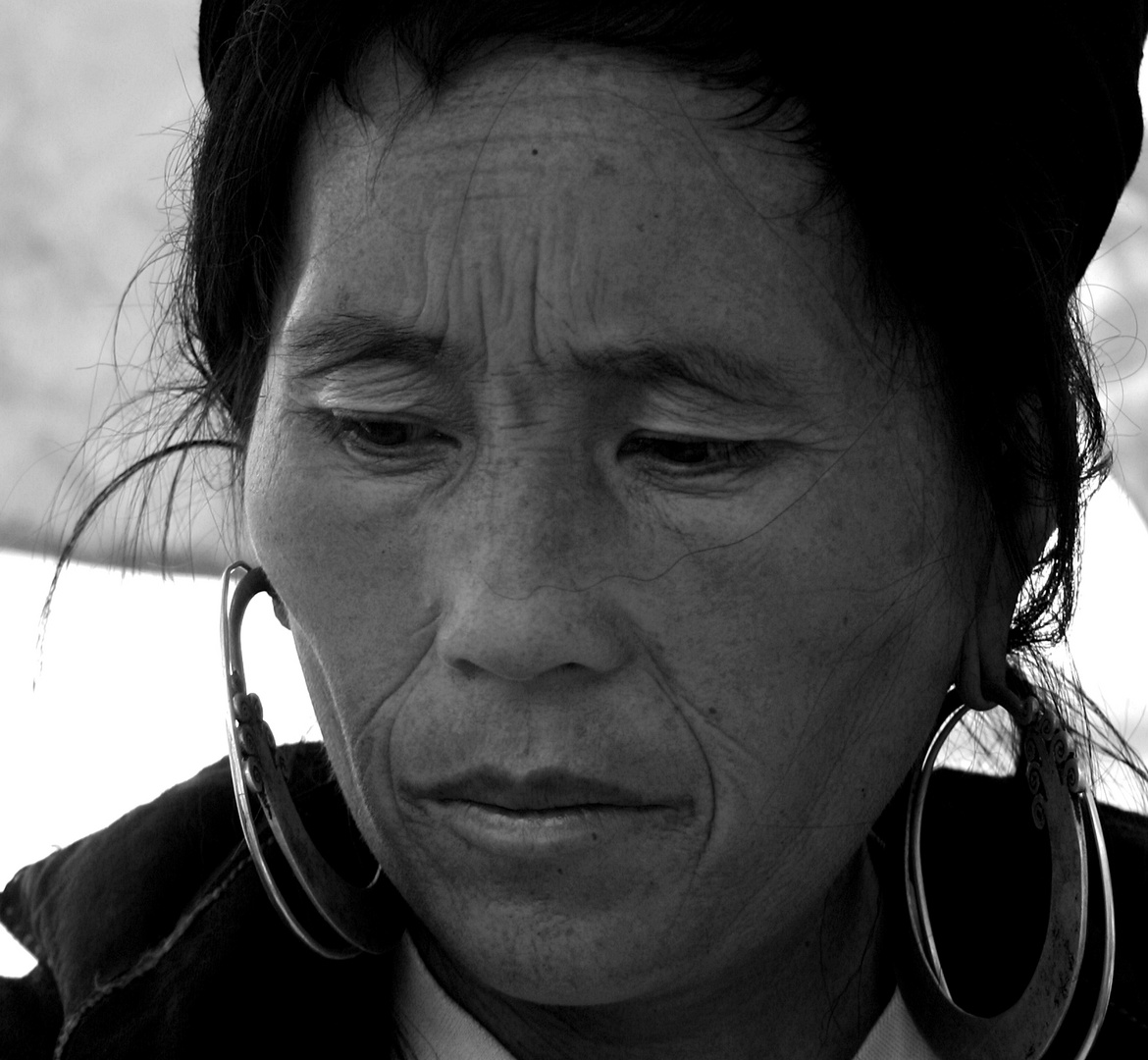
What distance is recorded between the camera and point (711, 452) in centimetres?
125

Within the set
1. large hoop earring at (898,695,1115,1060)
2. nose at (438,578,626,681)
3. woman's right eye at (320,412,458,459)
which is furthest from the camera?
large hoop earring at (898,695,1115,1060)

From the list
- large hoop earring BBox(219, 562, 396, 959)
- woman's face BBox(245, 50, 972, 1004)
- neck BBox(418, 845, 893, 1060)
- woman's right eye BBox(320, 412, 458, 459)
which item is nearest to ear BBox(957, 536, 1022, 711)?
woman's face BBox(245, 50, 972, 1004)

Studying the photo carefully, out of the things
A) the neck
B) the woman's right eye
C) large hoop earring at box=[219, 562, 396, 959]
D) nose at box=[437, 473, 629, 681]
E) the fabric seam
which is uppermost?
the woman's right eye

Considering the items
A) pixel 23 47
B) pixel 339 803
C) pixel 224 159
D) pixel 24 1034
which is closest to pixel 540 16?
pixel 224 159

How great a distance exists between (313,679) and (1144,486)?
2056 millimetres

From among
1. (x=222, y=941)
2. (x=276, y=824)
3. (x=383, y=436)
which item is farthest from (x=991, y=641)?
(x=222, y=941)

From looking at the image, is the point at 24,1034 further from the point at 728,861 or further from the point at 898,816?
the point at 898,816

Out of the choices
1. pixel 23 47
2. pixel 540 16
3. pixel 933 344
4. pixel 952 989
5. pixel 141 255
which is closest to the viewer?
pixel 540 16

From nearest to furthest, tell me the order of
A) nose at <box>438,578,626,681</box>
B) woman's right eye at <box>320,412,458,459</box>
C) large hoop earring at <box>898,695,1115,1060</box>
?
nose at <box>438,578,626,681</box> < woman's right eye at <box>320,412,458,459</box> < large hoop earring at <box>898,695,1115,1060</box>

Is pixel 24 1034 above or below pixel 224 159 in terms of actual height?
below

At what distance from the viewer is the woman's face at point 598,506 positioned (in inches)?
47.0

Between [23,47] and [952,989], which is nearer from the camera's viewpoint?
[952,989]

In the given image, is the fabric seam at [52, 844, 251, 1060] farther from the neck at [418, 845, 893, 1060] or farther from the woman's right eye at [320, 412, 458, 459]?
the woman's right eye at [320, 412, 458, 459]

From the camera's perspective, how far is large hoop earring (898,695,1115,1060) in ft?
4.61
